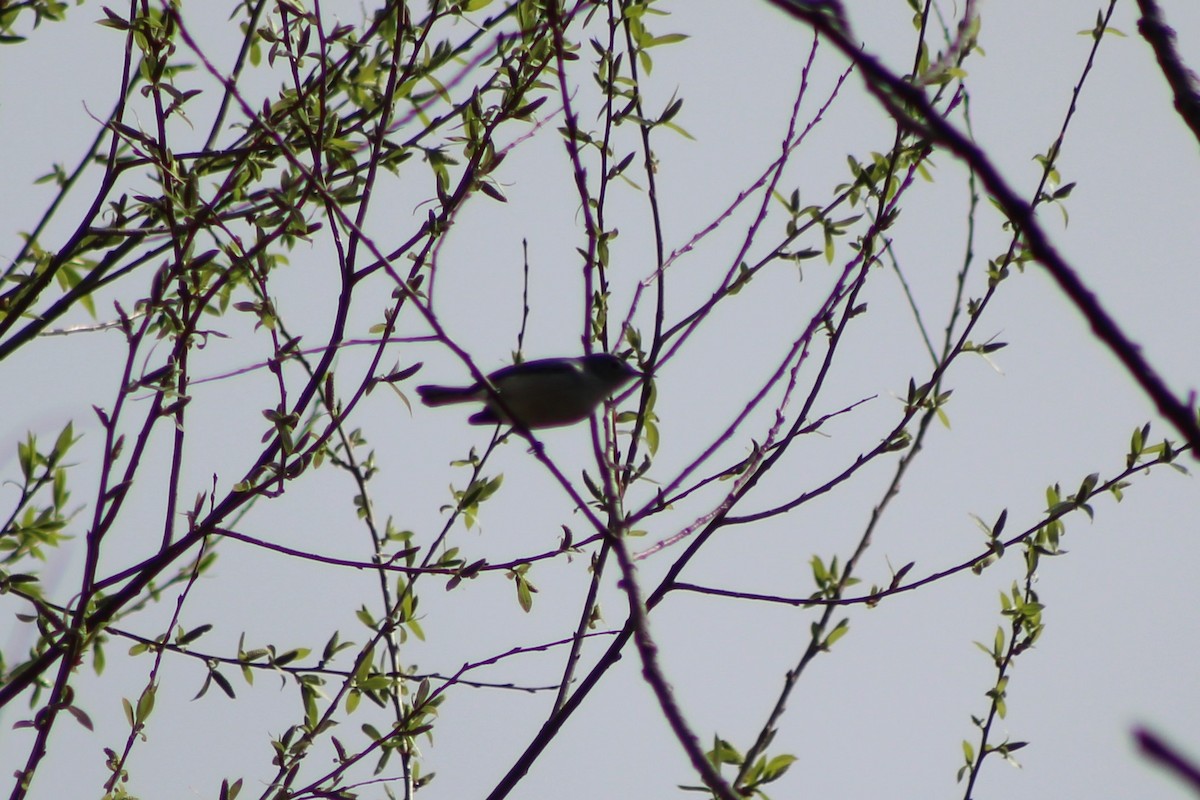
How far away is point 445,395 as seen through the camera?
270 inches

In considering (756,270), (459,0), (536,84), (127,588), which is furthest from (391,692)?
(459,0)

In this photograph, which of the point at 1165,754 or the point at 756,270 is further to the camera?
the point at 756,270

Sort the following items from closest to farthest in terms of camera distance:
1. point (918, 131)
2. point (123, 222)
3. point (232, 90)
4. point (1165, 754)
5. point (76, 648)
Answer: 1. point (1165, 754)
2. point (918, 131)
3. point (232, 90)
4. point (76, 648)
5. point (123, 222)

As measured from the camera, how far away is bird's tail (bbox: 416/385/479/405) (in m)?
A: 6.77

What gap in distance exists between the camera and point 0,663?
434 centimetres

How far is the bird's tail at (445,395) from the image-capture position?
6766 mm

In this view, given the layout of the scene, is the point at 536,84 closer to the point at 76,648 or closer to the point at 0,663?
the point at 76,648

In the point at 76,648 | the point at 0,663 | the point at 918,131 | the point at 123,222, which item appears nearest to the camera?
the point at 918,131

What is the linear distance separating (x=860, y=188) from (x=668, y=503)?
147cm

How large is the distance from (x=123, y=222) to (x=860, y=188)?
2.78 metres

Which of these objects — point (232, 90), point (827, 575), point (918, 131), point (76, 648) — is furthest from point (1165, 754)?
point (76, 648)

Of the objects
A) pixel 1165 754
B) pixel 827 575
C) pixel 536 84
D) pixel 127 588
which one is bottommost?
pixel 1165 754

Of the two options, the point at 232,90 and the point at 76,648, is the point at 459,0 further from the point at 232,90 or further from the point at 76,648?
the point at 76,648

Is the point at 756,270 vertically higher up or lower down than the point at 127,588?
higher up
